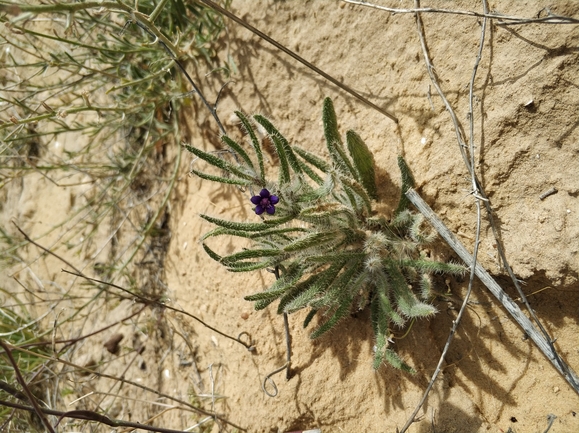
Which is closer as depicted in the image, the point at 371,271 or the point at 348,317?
the point at 371,271

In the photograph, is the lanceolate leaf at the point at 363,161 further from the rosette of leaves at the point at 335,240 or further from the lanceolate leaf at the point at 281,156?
the lanceolate leaf at the point at 281,156

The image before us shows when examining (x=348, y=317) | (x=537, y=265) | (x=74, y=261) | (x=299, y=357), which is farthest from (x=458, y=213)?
(x=74, y=261)

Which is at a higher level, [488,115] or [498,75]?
[498,75]

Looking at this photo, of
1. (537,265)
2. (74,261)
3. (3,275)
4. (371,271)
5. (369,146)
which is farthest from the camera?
(3,275)

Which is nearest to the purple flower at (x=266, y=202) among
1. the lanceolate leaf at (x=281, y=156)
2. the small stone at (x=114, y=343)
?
the lanceolate leaf at (x=281, y=156)

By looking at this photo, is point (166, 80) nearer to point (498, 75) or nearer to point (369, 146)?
point (369, 146)

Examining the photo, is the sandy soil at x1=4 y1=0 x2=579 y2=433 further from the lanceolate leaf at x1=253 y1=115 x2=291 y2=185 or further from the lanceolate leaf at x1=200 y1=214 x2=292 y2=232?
the lanceolate leaf at x1=200 y1=214 x2=292 y2=232

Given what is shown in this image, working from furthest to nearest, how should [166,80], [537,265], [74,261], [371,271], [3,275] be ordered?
[3,275], [74,261], [166,80], [371,271], [537,265]
